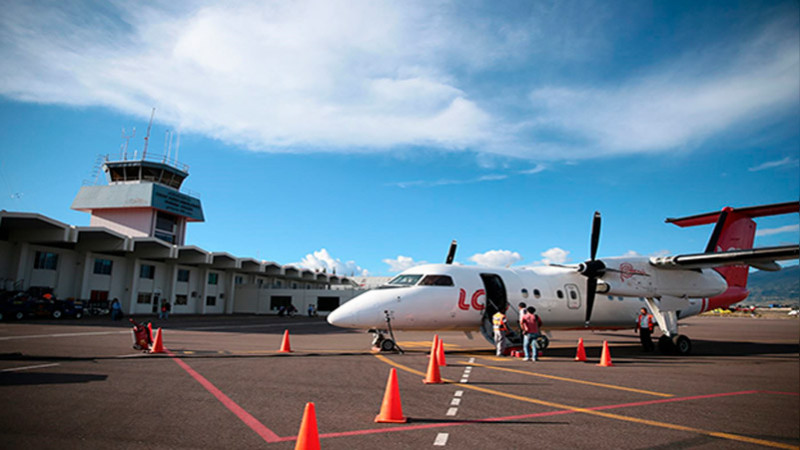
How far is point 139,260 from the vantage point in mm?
41125

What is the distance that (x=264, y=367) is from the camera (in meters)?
11.0

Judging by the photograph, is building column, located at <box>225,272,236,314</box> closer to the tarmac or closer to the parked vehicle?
the parked vehicle

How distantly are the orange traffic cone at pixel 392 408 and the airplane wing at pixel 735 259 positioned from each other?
47.9 feet

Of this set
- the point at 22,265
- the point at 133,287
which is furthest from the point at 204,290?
the point at 22,265

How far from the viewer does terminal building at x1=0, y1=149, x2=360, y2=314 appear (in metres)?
32.2

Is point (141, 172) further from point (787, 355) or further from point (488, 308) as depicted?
point (787, 355)

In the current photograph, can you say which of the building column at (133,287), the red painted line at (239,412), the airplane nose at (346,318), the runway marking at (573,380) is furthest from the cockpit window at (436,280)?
the building column at (133,287)

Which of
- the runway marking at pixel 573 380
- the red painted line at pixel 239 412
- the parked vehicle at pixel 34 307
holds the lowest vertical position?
the runway marking at pixel 573 380

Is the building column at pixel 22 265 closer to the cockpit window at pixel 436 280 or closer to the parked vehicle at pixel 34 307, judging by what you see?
the parked vehicle at pixel 34 307

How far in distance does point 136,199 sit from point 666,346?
52.7 meters

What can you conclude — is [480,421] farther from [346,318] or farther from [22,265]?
→ [22,265]

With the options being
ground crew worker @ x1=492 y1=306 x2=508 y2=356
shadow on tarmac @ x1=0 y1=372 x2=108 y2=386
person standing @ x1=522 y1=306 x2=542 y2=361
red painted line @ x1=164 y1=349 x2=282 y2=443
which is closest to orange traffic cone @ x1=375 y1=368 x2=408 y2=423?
red painted line @ x1=164 y1=349 x2=282 y2=443

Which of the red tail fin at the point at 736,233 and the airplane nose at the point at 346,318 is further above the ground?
the red tail fin at the point at 736,233

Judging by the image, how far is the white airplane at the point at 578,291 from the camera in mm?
14828
